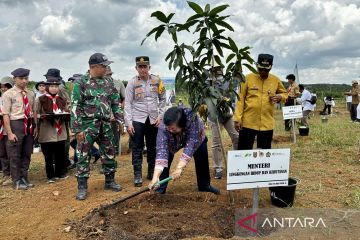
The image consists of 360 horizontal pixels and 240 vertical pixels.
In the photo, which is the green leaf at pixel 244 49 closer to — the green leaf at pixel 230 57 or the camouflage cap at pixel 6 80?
the green leaf at pixel 230 57

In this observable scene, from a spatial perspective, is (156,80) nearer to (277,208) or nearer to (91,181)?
(91,181)

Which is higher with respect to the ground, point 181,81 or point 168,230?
point 181,81

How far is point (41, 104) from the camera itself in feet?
19.6

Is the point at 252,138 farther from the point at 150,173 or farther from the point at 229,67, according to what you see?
the point at 150,173

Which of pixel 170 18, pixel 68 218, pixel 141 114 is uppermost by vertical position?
pixel 170 18

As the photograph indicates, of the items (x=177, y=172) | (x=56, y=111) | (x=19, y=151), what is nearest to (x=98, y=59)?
(x=56, y=111)

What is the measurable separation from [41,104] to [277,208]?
12.8 ft

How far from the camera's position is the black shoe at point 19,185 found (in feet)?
18.7

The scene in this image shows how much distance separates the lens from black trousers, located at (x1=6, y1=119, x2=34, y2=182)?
565cm

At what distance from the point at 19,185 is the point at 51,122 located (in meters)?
1.06

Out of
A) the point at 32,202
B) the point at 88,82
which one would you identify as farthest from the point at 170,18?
the point at 32,202

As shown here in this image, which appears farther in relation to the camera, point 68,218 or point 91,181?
point 91,181

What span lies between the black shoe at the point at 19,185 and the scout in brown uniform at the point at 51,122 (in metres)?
0.43

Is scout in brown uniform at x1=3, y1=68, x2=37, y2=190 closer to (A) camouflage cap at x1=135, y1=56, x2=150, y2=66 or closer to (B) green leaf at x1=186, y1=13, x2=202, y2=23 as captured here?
(A) camouflage cap at x1=135, y1=56, x2=150, y2=66
